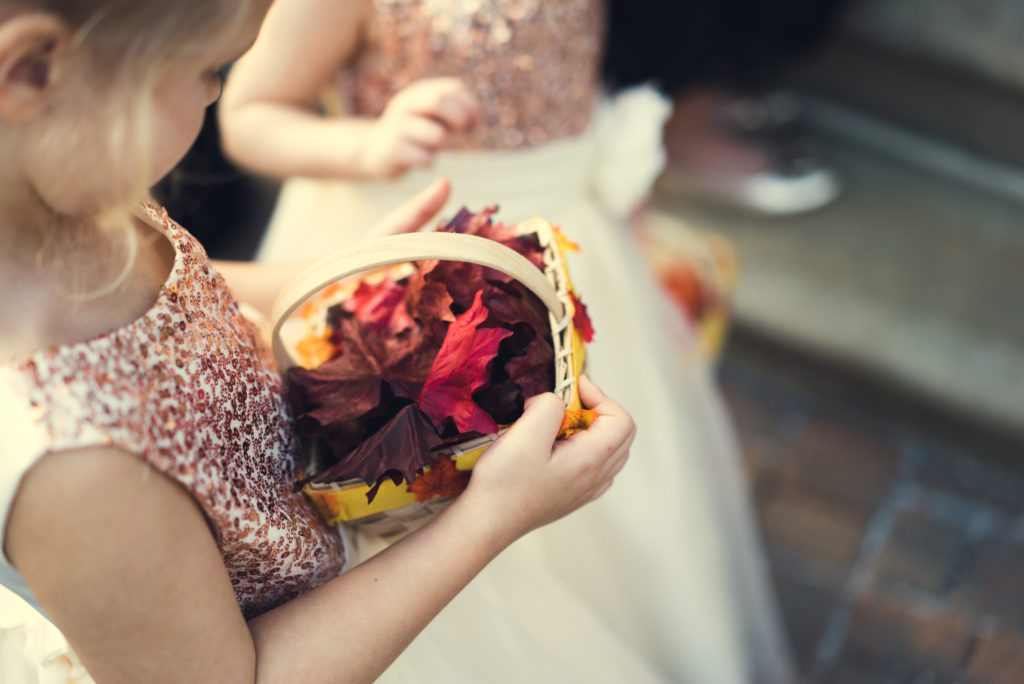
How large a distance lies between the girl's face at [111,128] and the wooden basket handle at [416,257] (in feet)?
0.46

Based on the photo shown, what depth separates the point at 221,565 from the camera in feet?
2.02

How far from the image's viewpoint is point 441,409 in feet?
2.13

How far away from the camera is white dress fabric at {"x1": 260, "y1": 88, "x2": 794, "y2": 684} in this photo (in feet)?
3.76

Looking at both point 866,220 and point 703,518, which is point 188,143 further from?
point 866,220

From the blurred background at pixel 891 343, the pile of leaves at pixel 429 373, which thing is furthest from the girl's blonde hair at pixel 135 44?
the blurred background at pixel 891 343

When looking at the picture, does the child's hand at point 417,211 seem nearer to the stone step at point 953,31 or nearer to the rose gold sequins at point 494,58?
the rose gold sequins at point 494,58

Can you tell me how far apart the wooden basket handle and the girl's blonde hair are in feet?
0.47

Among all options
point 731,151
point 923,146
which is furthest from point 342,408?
point 923,146

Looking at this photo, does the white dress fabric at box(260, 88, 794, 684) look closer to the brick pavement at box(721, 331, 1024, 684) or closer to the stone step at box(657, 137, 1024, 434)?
the brick pavement at box(721, 331, 1024, 684)

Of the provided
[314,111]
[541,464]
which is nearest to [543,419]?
[541,464]

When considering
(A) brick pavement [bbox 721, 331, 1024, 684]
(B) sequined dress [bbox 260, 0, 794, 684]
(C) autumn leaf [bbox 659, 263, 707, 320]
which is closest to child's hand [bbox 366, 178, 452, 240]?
(B) sequined dress [bbox 260, 0, 794, 684]

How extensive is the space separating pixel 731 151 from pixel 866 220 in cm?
48

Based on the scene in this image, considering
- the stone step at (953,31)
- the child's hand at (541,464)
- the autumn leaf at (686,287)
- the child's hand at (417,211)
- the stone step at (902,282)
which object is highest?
the child's hand at (417,211)

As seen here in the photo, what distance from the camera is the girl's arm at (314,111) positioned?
3.19 ft
